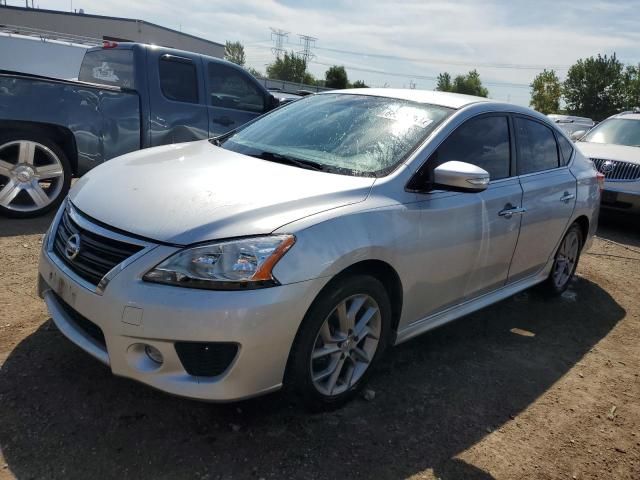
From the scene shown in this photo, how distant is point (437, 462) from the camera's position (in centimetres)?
264

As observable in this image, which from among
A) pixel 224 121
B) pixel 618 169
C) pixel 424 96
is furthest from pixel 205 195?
pixel 618 169

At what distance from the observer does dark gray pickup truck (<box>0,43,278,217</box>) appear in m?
5.39

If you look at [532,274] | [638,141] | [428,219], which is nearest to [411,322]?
[428,219]

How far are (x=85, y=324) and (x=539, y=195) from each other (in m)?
3.18

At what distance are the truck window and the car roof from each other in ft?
11.2

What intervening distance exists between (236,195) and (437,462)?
1.60m

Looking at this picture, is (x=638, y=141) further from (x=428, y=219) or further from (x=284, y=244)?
(x=284, y=244)

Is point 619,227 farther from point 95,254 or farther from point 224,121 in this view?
point 95,254

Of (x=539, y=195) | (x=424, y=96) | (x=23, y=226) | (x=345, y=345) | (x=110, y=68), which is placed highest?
(x=110, y=68)

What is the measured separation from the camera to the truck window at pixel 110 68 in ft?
21.0

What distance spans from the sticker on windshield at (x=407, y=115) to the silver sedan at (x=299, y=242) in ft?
0.05

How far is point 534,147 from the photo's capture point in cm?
425

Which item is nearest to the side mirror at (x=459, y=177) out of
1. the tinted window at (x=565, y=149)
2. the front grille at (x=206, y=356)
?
the front grille at (x=206, y=356)

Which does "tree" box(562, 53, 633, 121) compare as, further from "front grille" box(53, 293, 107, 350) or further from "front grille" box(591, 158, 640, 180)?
"front grille" box(53, 293, 107, 350)
